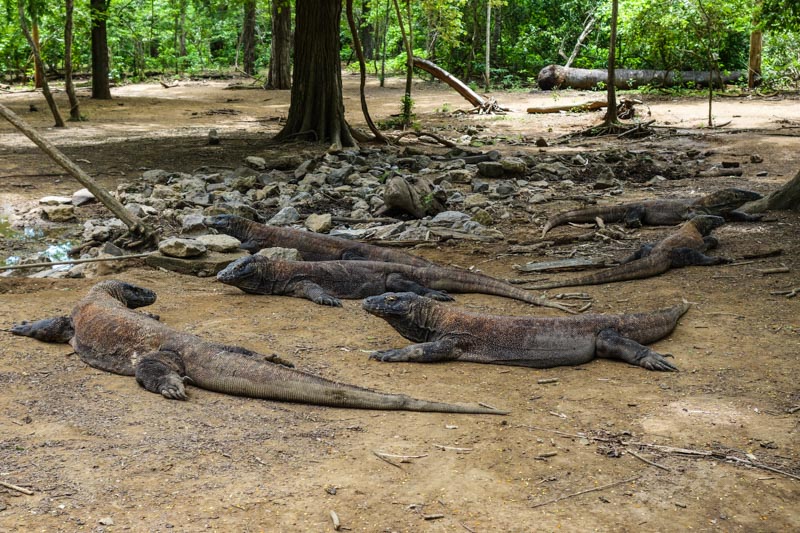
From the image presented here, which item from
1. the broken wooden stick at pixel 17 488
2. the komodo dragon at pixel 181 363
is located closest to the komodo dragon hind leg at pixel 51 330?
the komodo dragon at pixel 181 363

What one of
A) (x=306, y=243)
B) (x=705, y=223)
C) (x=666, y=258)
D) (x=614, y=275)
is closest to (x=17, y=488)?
(x=614, y=275)

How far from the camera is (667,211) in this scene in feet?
30.6

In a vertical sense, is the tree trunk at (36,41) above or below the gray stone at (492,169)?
above

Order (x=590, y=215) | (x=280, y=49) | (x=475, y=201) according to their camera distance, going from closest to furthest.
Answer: (x=590, y=215)
(x=475, y=201)
(x=280, y=49)

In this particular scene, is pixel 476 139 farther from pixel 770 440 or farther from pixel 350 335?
pixel 770 440

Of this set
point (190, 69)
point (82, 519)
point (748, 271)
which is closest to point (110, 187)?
point (748, 271)

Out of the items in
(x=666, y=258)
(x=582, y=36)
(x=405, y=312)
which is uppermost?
(x=582, y=36)

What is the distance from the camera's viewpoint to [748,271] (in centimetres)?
714

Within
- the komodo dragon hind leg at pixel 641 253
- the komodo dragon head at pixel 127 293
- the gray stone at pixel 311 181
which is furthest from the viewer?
the gray stone at pixel 311 181

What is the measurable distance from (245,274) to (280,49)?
23.2 metres

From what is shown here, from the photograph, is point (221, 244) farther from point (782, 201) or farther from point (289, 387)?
point (782, 201)

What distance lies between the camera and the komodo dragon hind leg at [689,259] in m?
7.39

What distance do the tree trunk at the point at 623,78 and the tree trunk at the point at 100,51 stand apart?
14.3 meters

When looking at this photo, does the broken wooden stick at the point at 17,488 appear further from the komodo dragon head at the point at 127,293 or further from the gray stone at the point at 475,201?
the gray stone at the point at 475,201
